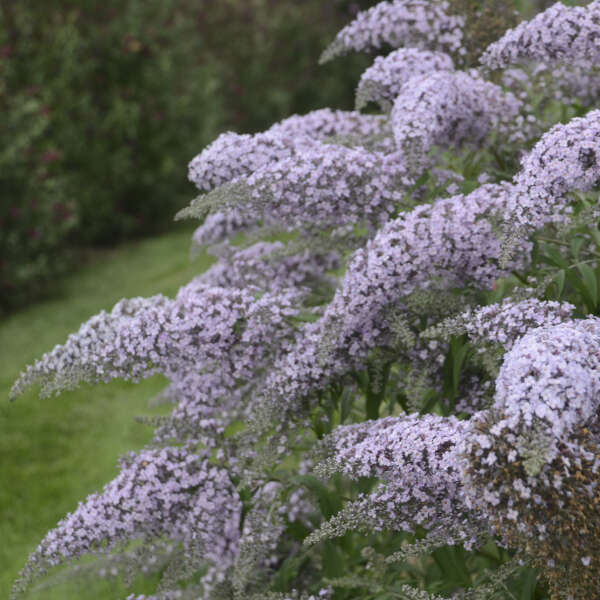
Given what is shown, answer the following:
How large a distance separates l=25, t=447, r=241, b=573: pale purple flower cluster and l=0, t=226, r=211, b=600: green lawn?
1.72 meters

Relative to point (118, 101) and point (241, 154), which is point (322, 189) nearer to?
point (241, 154)

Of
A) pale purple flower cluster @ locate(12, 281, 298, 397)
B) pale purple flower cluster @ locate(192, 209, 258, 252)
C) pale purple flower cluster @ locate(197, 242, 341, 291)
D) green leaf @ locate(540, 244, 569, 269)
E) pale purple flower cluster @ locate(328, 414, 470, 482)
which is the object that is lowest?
pale purple flower cluster @ locate(328, 414, 470, 482)

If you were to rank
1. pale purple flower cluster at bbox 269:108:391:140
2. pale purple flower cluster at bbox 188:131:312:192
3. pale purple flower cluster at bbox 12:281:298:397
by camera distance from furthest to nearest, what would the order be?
pale purple flower cluster at bbox 269:108:391:140
pale purple flower cluster at bbox 188:131:312:192
pale purple flower cluster at bbox 12:281:298:397

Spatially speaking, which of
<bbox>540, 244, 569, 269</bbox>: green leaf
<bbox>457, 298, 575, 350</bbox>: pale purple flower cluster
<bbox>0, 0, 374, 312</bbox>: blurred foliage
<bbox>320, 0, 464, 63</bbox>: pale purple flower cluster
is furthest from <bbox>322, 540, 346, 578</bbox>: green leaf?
<bbox>0, 0, 374, 312</bbox>: blurred foliage

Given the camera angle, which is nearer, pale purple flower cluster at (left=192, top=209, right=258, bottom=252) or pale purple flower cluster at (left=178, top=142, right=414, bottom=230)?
pale purple flower cluster at (left=178, top=142, right=414, bottom=230)

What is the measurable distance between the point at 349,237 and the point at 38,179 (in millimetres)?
6944

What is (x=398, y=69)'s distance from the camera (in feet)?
11.2

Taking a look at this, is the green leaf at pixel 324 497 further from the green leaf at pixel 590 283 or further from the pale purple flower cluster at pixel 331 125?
the pale purple flower cluster at pixel 331 125

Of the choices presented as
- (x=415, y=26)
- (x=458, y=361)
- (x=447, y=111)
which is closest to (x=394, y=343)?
(x=458, y=361)

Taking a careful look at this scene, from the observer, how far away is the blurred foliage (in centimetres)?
947

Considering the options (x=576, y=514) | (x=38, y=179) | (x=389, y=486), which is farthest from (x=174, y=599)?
(x=38, y=179)

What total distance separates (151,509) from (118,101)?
351 inches

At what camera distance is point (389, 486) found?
225 cm

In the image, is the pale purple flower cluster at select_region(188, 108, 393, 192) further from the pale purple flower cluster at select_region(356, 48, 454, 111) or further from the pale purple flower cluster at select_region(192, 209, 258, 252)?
the pale purple flower cluster at select_region(192, 209, 258, 252)
